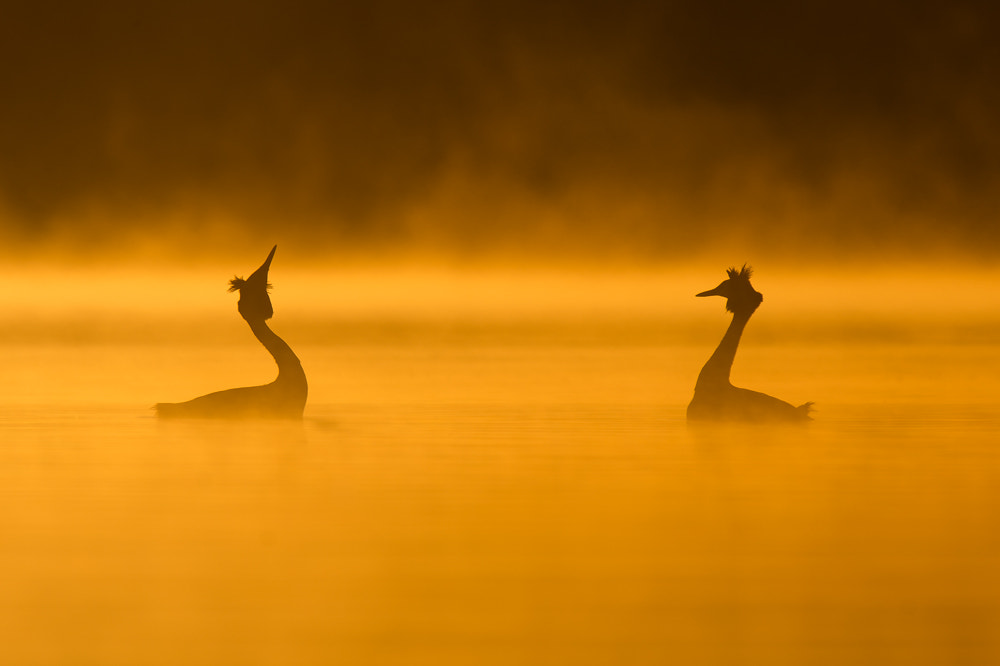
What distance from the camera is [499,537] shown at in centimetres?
978

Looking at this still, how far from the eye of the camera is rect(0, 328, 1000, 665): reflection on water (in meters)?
7.63

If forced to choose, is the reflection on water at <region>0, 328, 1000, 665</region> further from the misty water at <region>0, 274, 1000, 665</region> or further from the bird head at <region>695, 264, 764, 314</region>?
the bird head at <region>695, 264, 764, 314</region>

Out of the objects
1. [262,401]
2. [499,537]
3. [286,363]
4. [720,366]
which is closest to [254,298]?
[286,363]

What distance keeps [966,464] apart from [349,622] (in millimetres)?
6160

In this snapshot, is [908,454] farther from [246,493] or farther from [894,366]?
[894,366]

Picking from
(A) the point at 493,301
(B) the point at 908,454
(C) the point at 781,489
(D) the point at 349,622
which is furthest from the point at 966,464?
(A) the point at 493,301

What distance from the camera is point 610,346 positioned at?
33.0 meters

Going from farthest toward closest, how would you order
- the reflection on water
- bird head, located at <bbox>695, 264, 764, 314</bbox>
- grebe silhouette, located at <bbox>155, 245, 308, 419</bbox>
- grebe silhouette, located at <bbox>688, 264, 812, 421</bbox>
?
bird head, located at <bbox>695, 264, 764, 314</bbox>
grebe silhouette, located at <bbox>155, 245, 308, 419</bbox>
grebe silhouette, located at <bbox>688, 264, 812, 421</bbox>
the reflection on water

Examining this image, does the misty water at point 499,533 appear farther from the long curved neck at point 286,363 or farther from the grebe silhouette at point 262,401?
the long curved neck at point 286,363

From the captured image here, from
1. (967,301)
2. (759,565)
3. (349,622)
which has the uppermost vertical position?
(967,301)

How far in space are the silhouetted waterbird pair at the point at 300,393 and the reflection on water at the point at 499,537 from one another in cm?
39

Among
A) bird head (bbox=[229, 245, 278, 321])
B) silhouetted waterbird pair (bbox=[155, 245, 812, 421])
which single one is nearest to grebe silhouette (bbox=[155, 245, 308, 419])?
silhouetted waterbird pair (bbox=[155, 245, 812, 421])

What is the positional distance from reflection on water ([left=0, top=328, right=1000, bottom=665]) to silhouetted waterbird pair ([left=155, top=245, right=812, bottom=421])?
0.39 meters

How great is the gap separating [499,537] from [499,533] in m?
0.12
